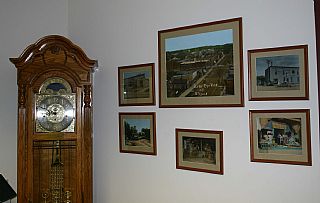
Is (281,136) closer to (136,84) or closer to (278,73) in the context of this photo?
(278,73)

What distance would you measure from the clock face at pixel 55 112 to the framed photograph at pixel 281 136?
1.44 metres

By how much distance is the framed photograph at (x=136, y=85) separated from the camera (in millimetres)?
2967

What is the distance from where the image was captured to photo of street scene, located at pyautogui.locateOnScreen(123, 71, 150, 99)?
9.83ft

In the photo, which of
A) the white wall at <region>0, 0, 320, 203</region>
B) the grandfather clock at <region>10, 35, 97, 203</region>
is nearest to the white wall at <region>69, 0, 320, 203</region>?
the white wall at <region>0, 0, 320, 203</region>

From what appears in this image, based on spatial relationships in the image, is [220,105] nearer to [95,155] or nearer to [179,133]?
[179,133]

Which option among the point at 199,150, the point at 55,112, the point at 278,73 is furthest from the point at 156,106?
the point at 278,73

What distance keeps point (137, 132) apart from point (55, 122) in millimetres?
658

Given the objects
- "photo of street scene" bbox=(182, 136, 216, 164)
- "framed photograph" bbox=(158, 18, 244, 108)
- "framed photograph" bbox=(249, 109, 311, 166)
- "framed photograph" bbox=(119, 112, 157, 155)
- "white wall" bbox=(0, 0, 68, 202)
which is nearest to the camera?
"framed photograph" bbox=(249, 109, 311, 166)

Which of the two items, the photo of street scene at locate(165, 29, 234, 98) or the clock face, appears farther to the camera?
the clock face

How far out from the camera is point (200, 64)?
2.69 m

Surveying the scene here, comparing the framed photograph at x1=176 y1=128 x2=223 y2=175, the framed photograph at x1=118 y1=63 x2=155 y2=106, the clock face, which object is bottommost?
the framed photograph at x1=176 y1=128 x2=223 y2=175

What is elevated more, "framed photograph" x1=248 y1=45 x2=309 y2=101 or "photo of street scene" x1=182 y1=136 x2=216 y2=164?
"framed photograph" x1=248 y1=45 x2=309 y2=101

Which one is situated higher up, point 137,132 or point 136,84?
point 136,84

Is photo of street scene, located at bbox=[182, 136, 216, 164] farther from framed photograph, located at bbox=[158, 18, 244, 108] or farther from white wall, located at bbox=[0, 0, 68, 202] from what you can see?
white wall, located at bbox=[0, 0, 68, 202]
